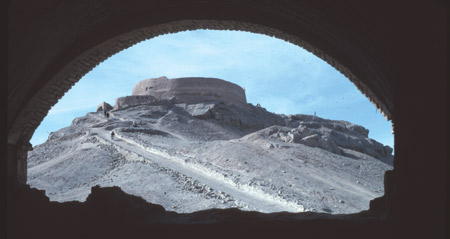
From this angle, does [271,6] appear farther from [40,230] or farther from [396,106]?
[40,230]

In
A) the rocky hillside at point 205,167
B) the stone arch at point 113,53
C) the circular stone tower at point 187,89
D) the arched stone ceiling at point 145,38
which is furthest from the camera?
the circular stone tower at point 187,89

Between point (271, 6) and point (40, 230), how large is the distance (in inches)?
190

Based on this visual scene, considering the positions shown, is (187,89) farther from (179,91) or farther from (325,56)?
(325,56)

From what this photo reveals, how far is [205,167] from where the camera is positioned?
18.4 m

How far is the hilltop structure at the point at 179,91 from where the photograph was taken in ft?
127

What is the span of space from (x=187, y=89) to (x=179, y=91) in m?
0.92

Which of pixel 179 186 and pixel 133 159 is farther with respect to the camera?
pixel 133 159

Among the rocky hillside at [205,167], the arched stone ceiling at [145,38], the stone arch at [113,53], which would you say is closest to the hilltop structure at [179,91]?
the rocky hillside at [205,167]

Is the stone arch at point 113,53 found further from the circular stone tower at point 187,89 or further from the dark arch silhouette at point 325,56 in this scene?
the circular stone tower at point 187,89

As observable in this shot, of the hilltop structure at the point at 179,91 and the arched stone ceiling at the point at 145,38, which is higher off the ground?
the hilltop structure at the point at 179,91

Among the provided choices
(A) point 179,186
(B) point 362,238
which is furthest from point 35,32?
(A) point 179,186

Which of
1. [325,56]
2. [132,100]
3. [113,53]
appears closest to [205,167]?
[113,53]

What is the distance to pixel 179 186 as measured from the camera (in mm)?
13852

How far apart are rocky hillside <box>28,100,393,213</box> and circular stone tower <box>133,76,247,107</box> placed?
4.10m
